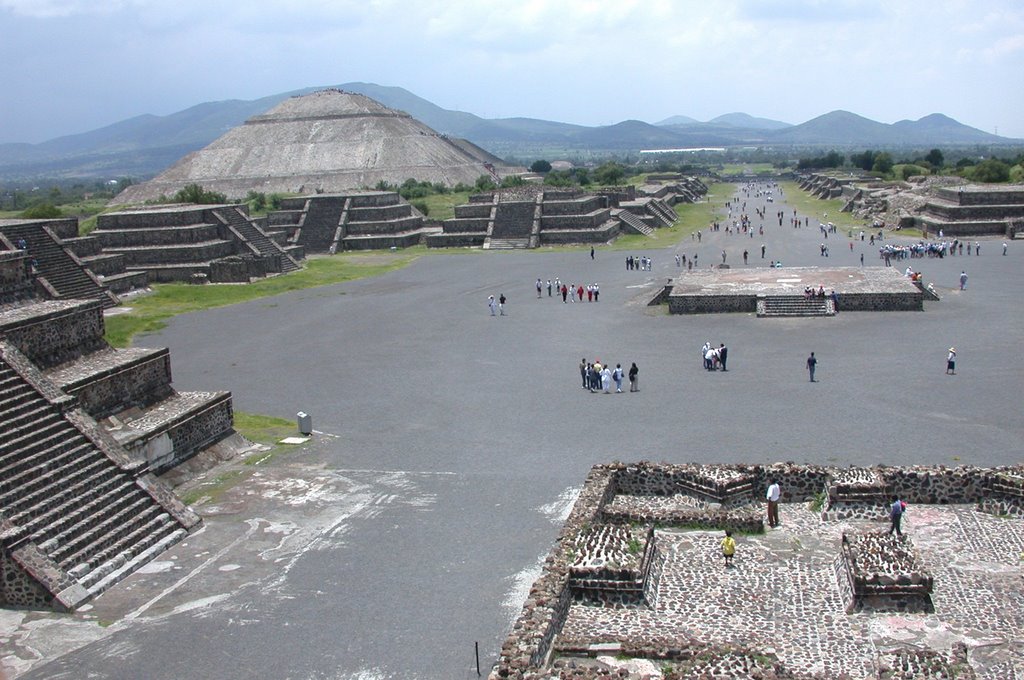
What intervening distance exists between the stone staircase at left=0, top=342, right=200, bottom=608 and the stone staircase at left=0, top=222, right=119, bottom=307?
76.3 ft

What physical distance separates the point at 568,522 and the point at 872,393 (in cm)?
1173

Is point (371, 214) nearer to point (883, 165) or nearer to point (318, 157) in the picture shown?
point (318, 157)

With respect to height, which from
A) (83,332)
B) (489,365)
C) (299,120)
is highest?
(299,120)

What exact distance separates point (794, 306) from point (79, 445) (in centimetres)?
2570

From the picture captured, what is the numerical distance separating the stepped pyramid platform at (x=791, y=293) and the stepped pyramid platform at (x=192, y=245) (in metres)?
23.4

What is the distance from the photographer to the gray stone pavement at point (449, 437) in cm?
1202

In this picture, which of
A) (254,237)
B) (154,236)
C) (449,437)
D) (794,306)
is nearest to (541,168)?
(254,237)

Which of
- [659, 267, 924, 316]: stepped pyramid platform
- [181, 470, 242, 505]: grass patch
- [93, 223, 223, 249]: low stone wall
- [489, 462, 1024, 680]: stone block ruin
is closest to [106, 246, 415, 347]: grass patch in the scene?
[93, 223, 223, 249]: low stone wall

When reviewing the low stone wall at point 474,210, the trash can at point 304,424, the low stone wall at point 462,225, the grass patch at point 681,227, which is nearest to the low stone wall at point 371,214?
the low stone wall at point 462,225

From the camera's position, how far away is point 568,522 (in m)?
13.9

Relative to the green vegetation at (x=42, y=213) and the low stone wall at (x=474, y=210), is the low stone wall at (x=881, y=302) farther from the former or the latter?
the green vegetation at (x=42, y=213)

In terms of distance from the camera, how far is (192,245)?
49.2m

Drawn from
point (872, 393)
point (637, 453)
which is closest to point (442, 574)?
point (637, 453)

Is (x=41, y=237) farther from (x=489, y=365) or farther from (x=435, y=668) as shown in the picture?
(x=435, y=668)
